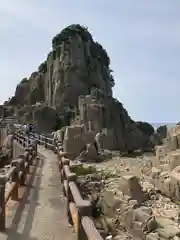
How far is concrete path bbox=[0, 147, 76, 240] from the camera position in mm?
6699

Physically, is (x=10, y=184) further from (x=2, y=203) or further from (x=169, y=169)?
(x=169, y=169)

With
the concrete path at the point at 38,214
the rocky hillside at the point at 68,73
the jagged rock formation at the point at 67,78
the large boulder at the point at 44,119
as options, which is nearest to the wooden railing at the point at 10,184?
the concrete path at the point at 38,214

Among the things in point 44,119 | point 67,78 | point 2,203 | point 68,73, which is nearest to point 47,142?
point 2,203

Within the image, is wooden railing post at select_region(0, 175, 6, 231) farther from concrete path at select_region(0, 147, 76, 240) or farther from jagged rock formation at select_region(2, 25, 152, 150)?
jagged rock formation at select_region(2, 25, 152, 150)

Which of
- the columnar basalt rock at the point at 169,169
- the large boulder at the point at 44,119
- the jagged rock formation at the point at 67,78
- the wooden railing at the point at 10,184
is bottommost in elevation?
the columnar basalt rock at the point at 169,169

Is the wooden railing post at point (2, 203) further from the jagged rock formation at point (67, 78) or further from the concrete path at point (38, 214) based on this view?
the jagged rock formation at point (67, 78)

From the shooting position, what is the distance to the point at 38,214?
8.10 metres

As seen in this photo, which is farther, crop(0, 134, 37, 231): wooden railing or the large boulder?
the large boulder

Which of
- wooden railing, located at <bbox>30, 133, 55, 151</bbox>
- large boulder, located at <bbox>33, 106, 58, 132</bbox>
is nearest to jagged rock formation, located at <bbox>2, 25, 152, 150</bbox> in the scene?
large boulder, located at <bbox>33, 106, 58, 132</bbox>

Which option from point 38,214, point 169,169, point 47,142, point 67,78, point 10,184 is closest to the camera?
point 38,214

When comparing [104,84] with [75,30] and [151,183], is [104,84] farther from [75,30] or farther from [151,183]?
[151,183]

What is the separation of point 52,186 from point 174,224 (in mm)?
4189

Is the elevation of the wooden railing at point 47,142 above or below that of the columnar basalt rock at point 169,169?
above

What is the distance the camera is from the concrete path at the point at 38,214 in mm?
6699
